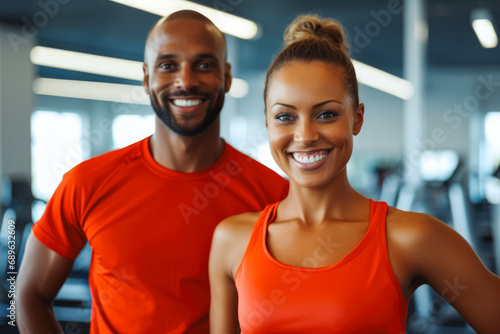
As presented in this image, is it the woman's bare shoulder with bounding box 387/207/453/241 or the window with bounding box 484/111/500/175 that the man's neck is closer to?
the woman's bare shoulder with bounding box 387/207/453/241

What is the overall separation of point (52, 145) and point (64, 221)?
31.6 feet

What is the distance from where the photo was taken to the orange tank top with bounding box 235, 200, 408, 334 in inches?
42.7

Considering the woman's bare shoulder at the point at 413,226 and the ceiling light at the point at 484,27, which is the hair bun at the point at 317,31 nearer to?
the woman's bare shoulder at the point at 413,226

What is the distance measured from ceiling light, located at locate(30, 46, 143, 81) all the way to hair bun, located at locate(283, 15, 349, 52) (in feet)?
23.3

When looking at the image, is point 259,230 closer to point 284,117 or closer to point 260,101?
point 284,117

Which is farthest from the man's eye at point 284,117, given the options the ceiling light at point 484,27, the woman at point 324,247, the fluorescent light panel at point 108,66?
the fluorescent light panel at point 108,66

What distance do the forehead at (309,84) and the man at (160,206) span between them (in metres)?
0.38

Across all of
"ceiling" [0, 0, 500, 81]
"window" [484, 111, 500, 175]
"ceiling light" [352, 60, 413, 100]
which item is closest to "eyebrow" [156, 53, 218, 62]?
"ceiling" [0, 0, 500, 81]

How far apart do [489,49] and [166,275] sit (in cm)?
923

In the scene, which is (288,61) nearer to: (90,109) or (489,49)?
(489,49)

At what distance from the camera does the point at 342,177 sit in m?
1.25

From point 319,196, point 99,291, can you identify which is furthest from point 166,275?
point 319,196

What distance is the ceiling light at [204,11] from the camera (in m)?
4.82

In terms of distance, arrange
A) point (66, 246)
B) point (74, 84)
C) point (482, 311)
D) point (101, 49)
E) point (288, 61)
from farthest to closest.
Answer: point (74, 84) → point (101, 49) → point (66, 246) → point (288, 61) → point (482, 311)
